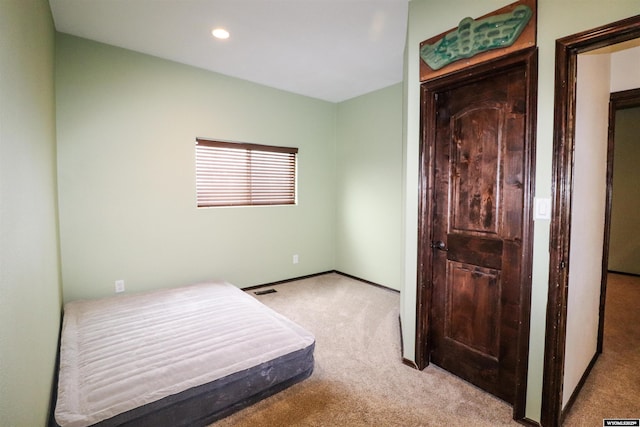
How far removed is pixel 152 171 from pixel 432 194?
9.11 feet

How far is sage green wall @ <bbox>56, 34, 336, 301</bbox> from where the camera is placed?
9.38 ft

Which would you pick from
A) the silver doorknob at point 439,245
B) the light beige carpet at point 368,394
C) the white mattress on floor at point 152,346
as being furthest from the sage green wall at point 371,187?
the white mattress on floor at point 152,346

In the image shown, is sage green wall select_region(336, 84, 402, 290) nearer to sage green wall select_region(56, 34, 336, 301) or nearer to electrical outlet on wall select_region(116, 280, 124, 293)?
sage green wall select_region(56, 34, 336, 301)

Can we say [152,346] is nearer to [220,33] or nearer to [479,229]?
[479,229]

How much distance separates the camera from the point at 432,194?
2197mm

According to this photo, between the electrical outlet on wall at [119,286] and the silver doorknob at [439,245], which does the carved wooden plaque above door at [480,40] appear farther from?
the electrical outlet on wall at [119,286]

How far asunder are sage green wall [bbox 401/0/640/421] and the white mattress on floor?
1376 millimetres

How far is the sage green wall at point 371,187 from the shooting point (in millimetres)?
3963

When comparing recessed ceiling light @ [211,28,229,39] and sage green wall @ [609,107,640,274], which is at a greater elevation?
recessed ceiling light @ [211,28,229,39]

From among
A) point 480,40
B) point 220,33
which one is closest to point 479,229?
point 480,40

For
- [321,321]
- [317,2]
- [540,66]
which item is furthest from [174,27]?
[321,321]

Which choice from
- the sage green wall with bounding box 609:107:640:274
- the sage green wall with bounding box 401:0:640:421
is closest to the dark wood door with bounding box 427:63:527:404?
the sage green wall with bounding box 401:0:640:421

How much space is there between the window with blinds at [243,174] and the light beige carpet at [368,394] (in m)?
1.78

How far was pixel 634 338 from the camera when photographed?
8.89 ft
